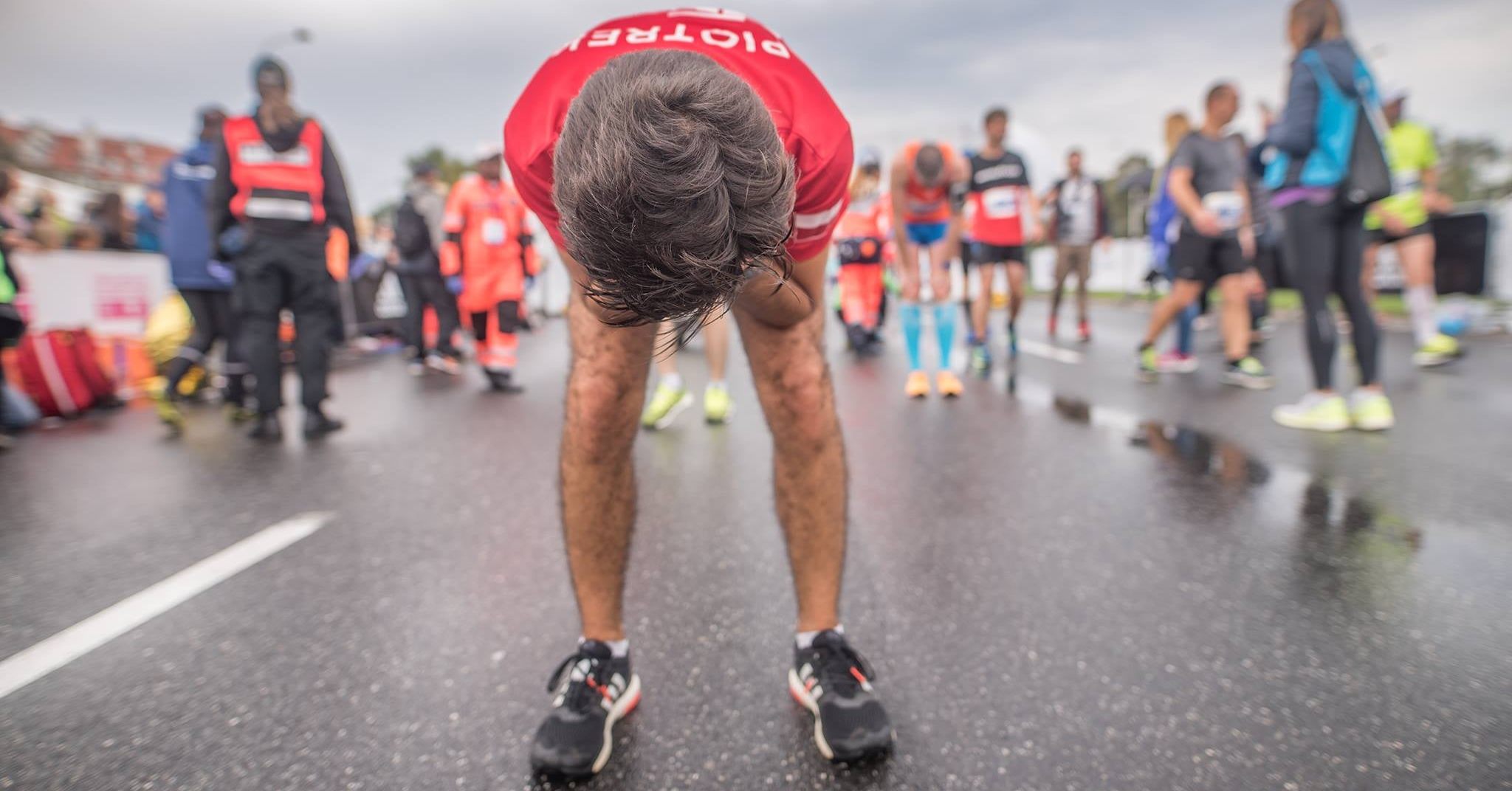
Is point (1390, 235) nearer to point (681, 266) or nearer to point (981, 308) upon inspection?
point (981, 308)

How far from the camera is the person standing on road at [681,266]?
1.00 m

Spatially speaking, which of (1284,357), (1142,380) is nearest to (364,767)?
(1142,380)

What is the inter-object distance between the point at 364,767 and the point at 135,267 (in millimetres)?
8982

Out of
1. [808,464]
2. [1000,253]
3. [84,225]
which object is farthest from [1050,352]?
[84,225]

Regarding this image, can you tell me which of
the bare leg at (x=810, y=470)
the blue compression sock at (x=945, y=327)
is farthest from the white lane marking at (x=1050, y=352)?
the bare leg at (x=810, y=470)

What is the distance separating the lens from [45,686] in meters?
1.77

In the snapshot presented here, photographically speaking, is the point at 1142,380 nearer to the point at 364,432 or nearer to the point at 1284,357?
the point at 1284,357

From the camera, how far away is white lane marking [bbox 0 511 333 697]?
→ 188cm

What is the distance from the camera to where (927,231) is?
18.5 ft

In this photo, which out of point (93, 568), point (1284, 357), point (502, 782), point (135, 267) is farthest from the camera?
point (135, 267)

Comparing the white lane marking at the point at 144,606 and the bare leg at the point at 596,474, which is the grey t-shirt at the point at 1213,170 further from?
the white lane marking at the point at 144,606

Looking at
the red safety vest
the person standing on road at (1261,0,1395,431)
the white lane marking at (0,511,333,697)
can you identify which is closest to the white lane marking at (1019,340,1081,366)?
the person standing on road at (1261,0,1395,431)

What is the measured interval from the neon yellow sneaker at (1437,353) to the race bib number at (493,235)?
7.82 meters

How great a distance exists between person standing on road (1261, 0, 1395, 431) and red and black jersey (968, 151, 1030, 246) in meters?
2.79
